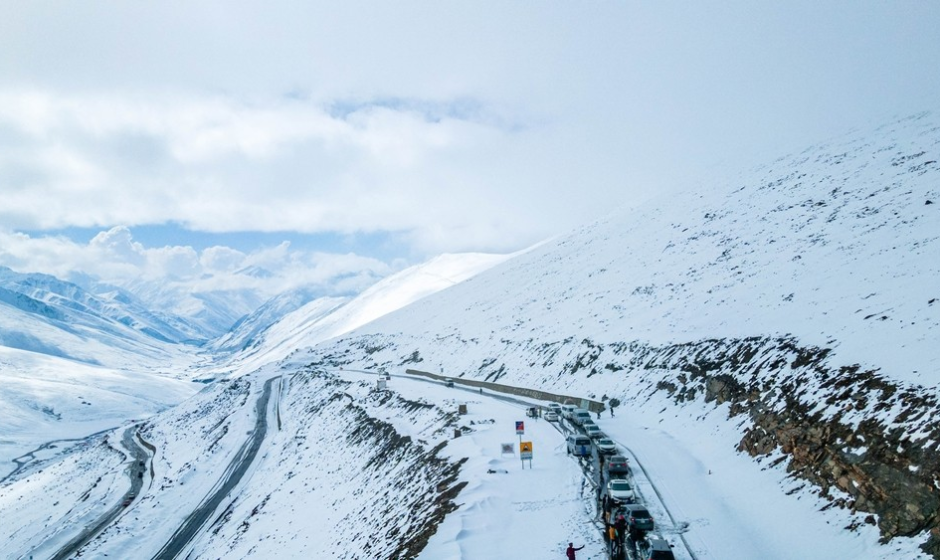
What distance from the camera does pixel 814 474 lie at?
19.3 m

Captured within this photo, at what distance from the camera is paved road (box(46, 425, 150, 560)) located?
37.8 meters

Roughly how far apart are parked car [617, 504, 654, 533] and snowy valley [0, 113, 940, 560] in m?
0.92

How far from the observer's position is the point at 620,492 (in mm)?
20031

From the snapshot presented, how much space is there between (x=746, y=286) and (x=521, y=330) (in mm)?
33485

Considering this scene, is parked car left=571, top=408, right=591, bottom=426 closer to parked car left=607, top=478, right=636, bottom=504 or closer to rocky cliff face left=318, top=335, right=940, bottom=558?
rocky cliff face left=318, top=335, right=940, bottom=558

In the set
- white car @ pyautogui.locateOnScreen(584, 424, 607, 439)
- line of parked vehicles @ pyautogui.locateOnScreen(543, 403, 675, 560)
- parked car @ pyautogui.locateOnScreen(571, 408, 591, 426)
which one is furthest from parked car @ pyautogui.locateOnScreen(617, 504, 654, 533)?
parked car @ pyautogui.locateOnScreen(571, 408, 591, 426)

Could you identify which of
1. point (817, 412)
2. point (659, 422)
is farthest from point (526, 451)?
point (659, 422)

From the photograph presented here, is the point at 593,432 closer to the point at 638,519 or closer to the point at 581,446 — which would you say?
the point at 581,446

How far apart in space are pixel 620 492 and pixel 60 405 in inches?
7351

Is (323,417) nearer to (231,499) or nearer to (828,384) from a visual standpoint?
(231,499)

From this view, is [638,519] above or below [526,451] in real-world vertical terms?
below

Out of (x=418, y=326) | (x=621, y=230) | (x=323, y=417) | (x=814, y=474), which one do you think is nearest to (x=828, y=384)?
(x=814, y=474)

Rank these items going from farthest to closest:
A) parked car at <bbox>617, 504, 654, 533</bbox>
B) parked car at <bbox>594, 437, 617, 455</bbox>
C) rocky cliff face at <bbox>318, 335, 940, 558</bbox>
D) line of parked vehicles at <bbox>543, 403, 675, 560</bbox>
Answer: parked car at <bbox>594, 437, 617, 455</bbox>
parked car at <bbox>617, 504, 654, 533</bbox>
line of parked vehicles at <bbox>543, 403, 675, 560</bbox>
rocky cliff face at <bbox>318, 335, 940, 558</bbox>

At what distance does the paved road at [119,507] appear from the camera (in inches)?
1487
